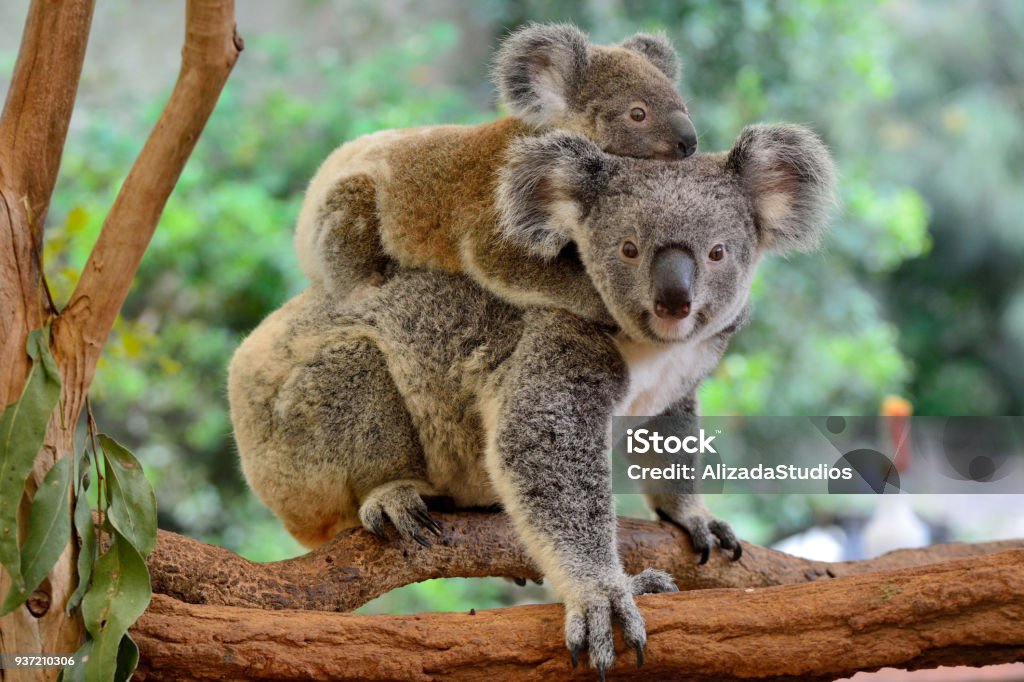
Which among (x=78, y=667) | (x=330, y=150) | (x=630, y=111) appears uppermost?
(x=330, y=150)

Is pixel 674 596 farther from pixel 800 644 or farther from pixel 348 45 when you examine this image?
pixel 348 45

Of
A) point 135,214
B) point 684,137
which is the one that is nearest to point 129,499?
point 135,214

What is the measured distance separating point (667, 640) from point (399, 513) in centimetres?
74

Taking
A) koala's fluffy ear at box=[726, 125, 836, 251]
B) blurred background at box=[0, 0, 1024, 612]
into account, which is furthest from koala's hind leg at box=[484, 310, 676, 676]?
blurred background at box=[0, 0, 1024, 612]

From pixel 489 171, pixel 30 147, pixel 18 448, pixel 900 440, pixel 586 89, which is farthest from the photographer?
pixel 900 440

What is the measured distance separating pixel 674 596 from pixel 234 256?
13.1ft

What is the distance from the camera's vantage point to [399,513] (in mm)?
2512

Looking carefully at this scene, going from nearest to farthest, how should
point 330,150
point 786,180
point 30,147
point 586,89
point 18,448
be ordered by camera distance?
point 18,448 → point 30,147 → point 786,180 → point 586,89 → point 330,150

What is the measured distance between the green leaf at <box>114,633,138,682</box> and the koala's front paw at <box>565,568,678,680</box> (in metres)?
0.87

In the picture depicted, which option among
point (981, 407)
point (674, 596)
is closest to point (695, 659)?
point (674, 596)

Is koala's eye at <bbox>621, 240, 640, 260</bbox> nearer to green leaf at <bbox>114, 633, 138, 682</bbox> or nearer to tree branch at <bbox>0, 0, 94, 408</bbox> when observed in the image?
tree branch at <bbox>0, 0, 94, 408</bbox>

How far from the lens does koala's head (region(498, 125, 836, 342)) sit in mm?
2354

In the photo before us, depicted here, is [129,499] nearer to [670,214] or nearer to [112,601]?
[112,601]

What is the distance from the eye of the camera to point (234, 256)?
18.4ft
